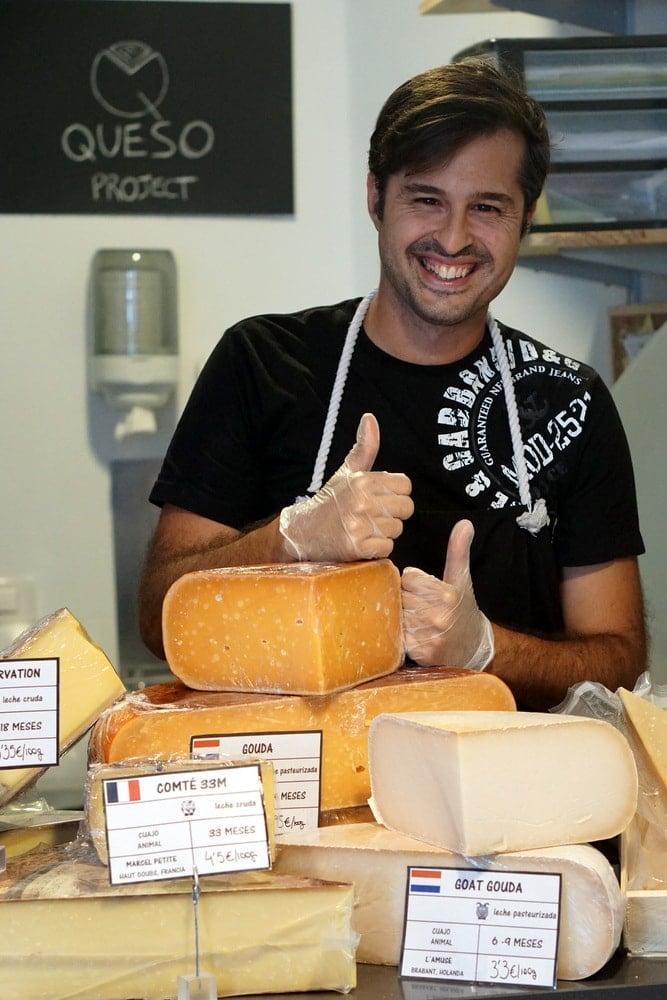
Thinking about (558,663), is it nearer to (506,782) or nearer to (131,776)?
(506,782)

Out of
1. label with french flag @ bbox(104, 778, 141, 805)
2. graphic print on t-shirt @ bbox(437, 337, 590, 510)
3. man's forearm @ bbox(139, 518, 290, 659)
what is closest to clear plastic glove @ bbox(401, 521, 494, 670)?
man's forearm @ bbox(139, 518, 290, 659)

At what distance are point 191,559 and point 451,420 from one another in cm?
42

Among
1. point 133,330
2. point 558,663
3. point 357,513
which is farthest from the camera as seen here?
point 133,330

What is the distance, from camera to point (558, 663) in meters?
1.61

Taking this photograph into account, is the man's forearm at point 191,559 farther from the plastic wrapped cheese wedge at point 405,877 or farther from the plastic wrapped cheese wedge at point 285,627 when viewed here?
the plastic wrapped cheese wedge at point 405,877

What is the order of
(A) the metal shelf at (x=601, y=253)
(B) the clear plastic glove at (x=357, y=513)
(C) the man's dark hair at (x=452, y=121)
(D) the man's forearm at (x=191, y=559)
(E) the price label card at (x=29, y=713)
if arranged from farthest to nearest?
(A) the metal shelf at (x=601, y=253) < (C) the man's dark hair at (x=452, y=121) < (D) the man's forearm at (x=191, y=559) < (B) the clear plastic glove at (x=357, y=513) < (E) the price label card at (x=29, y=713)

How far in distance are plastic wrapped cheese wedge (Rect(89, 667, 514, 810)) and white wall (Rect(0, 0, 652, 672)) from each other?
2.08 m

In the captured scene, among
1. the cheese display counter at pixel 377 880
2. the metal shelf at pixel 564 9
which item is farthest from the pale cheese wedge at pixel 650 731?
the metal shelf at pixel 564 9

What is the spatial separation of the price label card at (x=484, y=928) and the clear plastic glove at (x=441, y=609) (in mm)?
393

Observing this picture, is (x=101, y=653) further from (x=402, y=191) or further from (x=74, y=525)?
(x=74, y=525)

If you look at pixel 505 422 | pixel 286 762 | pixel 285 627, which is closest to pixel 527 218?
pixel 505 422

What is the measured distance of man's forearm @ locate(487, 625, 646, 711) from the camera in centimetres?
154

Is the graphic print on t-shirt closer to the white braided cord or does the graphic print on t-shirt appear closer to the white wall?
the white braided cord

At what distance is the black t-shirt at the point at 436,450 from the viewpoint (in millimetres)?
1720
